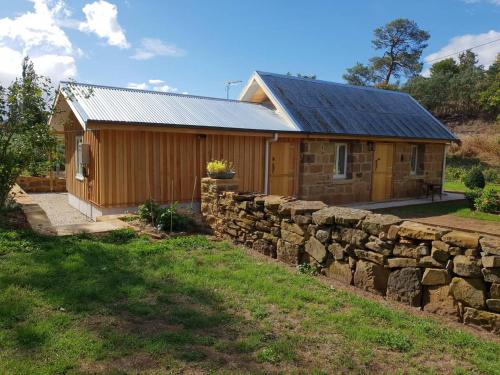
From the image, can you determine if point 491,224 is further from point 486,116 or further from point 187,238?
point 486,116

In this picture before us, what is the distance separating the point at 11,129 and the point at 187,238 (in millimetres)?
3738

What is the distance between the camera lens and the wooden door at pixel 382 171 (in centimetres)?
1499

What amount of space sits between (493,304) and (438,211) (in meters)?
10.1

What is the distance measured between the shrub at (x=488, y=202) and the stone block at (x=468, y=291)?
1034 centimetres

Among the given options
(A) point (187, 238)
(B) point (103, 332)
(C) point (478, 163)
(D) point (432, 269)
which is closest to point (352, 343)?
(D) point (432, 269)

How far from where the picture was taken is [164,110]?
10.9 meters

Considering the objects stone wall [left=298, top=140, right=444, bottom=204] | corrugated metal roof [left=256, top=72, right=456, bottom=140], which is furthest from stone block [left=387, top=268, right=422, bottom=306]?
stone wall [left=298, top=140, right=444, bottom=204]

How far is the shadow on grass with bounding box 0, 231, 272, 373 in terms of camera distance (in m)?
3.41

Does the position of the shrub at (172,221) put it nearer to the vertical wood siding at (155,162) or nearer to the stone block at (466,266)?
the vertical wood siding at (155,162)

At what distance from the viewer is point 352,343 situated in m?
3.81

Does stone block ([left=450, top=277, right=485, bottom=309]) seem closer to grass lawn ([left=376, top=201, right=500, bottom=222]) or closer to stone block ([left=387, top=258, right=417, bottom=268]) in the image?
stone block ([left=387, top=258, right=417, bottom=268])

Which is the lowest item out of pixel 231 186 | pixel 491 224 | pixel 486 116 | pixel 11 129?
pixel 491 224

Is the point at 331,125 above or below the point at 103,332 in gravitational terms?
above

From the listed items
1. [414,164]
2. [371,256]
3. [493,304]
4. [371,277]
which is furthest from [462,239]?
[414,164]
